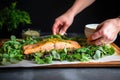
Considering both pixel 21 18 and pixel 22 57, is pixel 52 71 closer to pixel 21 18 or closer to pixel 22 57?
pixel 22 57

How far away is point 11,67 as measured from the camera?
3.72ft

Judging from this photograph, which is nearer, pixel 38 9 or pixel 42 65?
pixel 42 65

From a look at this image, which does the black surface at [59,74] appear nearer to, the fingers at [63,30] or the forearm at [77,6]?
the fingers at [63,30]

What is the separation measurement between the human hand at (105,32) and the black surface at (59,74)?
18 cm

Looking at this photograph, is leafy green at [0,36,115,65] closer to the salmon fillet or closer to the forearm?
the salmon fillet

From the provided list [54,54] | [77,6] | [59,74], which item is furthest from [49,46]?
[77,6]

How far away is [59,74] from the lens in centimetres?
111

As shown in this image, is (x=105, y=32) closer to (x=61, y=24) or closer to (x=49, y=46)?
(x=49, y=46)

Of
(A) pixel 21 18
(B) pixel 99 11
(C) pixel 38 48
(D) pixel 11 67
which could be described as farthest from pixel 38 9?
(D) pixel 11 67

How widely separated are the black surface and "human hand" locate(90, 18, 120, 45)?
18 cm

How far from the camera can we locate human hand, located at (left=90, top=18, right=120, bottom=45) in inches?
49.4

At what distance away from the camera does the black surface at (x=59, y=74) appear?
1.10 meters

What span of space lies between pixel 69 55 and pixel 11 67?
27 centimetres

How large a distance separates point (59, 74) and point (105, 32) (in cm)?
30
